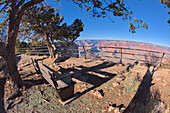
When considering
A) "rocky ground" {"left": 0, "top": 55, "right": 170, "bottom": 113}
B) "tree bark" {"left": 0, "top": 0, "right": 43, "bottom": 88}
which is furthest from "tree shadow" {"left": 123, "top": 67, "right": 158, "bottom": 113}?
"tree bark" {"left": 0, "top": 0, "right": 43, "bottom": 88}

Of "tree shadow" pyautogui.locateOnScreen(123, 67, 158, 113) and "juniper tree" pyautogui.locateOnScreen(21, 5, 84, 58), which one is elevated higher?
"juniper tree" pyautogui.locateOnScreen(21, 5, 84, 58)

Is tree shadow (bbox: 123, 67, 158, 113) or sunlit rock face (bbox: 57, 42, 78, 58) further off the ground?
sunlit rock face (bbox: 57, 42, 78, 58)

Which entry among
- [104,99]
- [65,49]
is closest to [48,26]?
[65,49]

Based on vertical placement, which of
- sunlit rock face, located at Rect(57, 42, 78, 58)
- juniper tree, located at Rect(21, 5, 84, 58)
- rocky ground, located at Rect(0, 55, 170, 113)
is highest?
juniper tree, located at Rect(21, 5, 84, 58)

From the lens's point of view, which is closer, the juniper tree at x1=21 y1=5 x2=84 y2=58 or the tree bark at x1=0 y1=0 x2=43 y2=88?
the tree bark at x1=0 y1=0 x2=43 y2=88

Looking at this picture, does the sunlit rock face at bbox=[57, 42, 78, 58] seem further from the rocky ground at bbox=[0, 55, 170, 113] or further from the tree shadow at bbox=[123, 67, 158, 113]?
the tree shadow at bbox=[123, 67, 158, 113]

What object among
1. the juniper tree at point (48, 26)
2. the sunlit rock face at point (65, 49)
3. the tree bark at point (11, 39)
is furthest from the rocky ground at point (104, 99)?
the juniper tree at point (48, 26)

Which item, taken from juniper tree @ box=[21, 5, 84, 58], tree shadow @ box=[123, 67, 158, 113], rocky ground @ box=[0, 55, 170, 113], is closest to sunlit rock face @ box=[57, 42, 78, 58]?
juniper tree @ box=[21, 5, 84, 58]

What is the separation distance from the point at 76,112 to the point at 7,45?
360 cm

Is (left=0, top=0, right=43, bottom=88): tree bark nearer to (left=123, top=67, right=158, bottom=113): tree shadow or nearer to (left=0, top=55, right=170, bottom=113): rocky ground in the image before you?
(left=0, top=55, right=170, bottom=113): rocky ground

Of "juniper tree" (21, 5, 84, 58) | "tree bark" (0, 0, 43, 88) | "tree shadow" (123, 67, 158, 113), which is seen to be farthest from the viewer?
"juniper tree" (21, 5, 84, 58)

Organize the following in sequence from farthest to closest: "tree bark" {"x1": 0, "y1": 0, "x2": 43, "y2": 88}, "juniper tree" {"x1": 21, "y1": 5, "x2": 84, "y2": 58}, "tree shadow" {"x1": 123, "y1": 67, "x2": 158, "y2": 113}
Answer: "juniper tree" {"x1": 21, "y1": 5, "x2": 84, "y2": 58}, "tree bark" {"x1": 0, "y1": 0, "x2": 43, "y2": 88}, "tree shadow" {"x1": 123, "y1": 67, "x2": 158, "y2": 113}

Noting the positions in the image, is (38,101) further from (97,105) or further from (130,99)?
(130,99)

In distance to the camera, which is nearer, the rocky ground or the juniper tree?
the rocky ground
